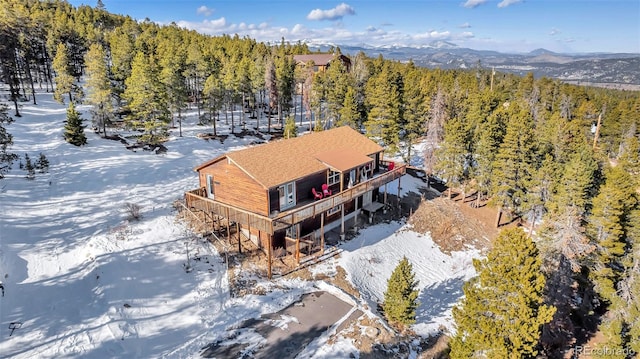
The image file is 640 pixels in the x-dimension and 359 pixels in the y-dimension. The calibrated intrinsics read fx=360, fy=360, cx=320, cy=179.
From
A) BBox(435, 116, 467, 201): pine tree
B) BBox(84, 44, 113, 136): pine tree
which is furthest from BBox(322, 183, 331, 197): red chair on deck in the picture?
BBox(84, 44, 113, 136): pine tree

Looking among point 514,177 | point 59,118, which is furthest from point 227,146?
point 514,177

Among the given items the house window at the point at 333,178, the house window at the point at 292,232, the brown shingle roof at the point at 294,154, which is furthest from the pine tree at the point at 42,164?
the house window at the point at 333,178

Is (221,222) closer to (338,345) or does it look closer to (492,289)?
(338,345)

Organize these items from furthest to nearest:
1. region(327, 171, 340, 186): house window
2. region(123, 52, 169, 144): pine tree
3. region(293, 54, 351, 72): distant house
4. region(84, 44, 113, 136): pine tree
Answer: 1. region(293, 54, 351, 72): distant house
2. region(123, 52, 169, 144): pine tree
3. region(84, 44, 113, 136): pine tree
4. region(327, 171, 340, 186): house window

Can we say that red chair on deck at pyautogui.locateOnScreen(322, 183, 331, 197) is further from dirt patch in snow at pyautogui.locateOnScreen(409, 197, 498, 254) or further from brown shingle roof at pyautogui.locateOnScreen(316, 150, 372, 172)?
dirt patch in snow at pyautogui.locateOnScreen(409, 197, 498, 254)

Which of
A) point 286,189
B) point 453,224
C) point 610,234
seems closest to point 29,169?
point 286,189

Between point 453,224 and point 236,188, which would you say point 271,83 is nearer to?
point 236,188
